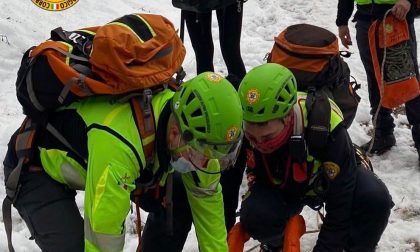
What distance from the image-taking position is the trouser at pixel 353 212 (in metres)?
3.43

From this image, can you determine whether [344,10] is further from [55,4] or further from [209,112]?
[55,4]

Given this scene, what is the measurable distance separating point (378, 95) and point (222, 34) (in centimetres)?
153

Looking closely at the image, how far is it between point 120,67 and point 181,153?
0.50 metres

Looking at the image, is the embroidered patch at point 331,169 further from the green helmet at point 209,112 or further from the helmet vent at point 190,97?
the helmet vent at point 190,97

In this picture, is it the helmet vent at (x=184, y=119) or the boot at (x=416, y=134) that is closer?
the helmet vent at (x=184, y=119)

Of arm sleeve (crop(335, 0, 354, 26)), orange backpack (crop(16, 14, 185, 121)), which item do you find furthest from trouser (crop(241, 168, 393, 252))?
arm sleeve (crop(335, 0, 354, 26))

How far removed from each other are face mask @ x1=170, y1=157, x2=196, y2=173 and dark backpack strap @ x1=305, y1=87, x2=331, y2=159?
0.75 m

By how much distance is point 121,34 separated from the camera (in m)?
2.49

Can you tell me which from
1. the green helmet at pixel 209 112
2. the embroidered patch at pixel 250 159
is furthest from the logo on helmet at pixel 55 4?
the green helmet at pixel 209 112

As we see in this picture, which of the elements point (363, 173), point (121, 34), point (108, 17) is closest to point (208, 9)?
point (363, 173)

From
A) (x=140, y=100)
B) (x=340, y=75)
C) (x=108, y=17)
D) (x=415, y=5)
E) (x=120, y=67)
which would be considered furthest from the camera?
(x=108, y=17)

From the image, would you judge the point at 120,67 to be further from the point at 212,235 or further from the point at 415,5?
the point at 415,5

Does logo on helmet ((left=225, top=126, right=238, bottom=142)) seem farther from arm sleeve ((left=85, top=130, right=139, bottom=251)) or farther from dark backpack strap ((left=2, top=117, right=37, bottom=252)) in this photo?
dark backpack strap ((left=2, top=117, right=37, bottom=252))

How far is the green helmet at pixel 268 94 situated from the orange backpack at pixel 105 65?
18.4 inches
